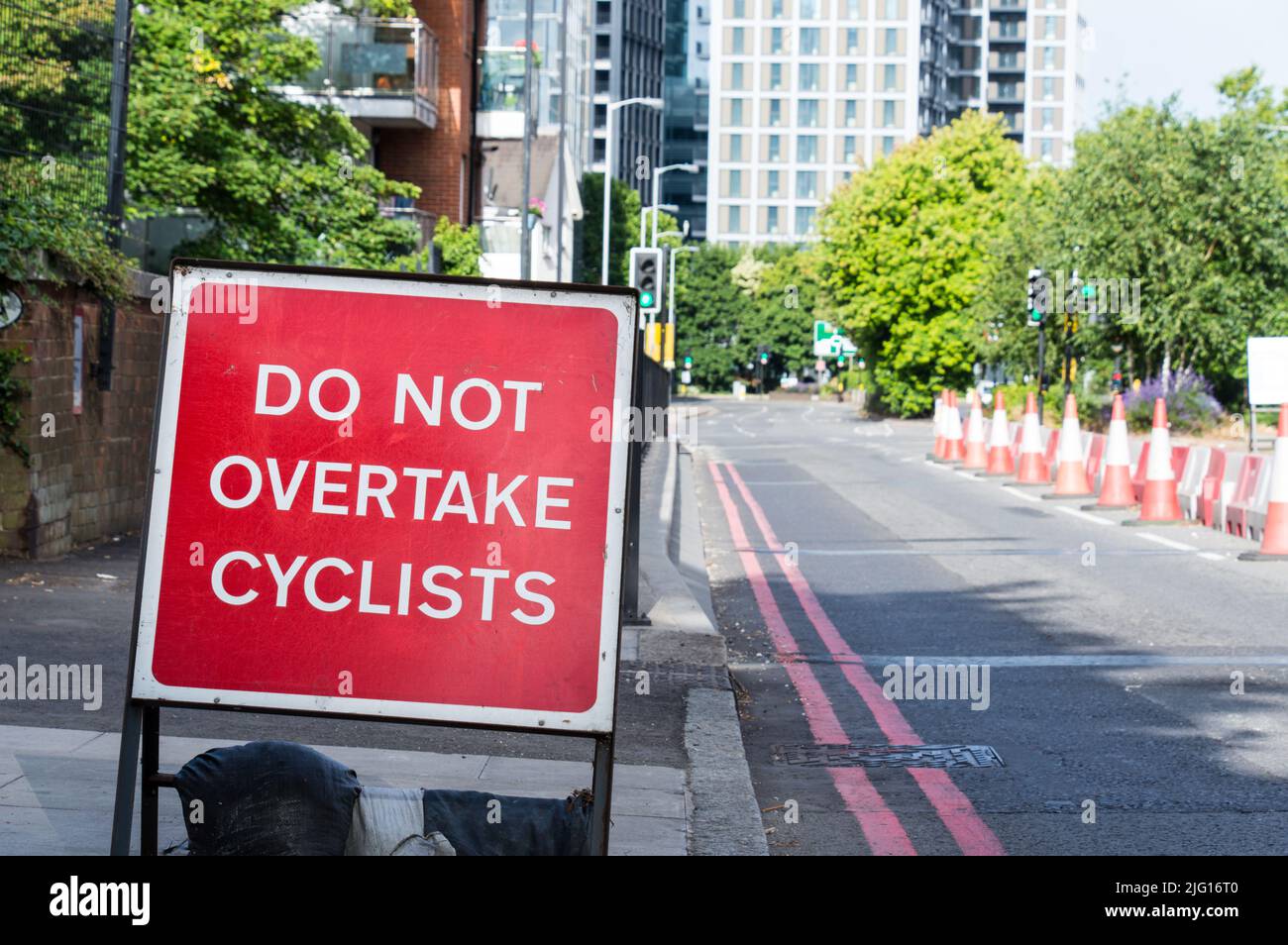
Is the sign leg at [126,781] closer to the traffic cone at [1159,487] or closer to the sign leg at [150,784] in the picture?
the sign leg at [150,784]

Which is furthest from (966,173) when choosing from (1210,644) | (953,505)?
(1210,644)

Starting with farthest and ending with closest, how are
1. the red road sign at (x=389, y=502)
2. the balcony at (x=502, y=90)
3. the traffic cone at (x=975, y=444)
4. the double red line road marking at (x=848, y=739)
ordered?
1. the balcony at (x=502, y=90)
2. the traffic cone at (x=975, y=444)
3. the double red line road marking at (x=848, y=739)
4. the red road sign at (x=389, y=502)

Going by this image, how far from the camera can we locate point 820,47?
162250 mm

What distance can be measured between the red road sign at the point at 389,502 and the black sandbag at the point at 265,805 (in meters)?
0.37

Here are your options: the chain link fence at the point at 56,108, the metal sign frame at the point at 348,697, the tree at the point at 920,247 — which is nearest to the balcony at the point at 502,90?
the tree at the point at 920,247

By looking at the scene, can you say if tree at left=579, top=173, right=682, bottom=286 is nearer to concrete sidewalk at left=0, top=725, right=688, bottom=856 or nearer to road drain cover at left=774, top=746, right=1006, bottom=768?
road drain cover at left=774, top=746, right=1006, bottom=768

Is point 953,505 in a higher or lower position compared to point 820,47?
lower

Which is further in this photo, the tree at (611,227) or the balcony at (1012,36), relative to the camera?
the balcony at (1012,36)

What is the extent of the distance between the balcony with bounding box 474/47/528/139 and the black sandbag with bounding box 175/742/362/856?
1637 inches

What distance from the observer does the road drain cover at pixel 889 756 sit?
691 centimetres

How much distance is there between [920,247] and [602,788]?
63390 millimetres

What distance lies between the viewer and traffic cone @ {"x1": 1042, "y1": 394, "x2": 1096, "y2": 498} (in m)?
21.8

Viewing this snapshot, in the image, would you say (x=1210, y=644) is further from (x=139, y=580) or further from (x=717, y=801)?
(x=139, y=580)
